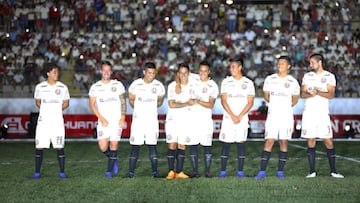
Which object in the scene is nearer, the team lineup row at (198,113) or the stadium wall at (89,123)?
the team lineup row at (198,113)

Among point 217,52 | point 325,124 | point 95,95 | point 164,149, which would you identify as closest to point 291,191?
point 325,124

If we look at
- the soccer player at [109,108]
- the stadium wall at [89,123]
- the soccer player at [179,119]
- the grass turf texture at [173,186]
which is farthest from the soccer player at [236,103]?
the stadium wall at [89,123]

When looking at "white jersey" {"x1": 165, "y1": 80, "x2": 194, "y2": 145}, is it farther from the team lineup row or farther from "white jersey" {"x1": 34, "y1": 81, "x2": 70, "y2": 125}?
"white jersey" {"x1": 34, "y1": 81, "x2": 70, "y2": 125}

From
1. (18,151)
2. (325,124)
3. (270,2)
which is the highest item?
(270,2)

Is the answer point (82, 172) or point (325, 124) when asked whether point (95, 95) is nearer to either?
point (82, 172)

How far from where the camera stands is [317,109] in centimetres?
1266

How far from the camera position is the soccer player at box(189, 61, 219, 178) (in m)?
12.7

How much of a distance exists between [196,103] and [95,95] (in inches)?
77.5

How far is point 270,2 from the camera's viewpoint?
30.3 metres

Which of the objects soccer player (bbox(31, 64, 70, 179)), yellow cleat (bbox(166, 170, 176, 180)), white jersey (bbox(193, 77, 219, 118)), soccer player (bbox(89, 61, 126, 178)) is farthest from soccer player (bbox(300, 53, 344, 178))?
soccer player (bbox(31, 64, 70, 179))

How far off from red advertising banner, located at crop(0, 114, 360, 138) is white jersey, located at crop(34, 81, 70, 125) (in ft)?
39.6

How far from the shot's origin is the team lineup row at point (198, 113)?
12.5m

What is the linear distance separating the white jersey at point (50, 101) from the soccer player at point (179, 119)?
7.01 ft

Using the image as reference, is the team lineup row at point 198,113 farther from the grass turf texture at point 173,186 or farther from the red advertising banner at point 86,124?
the red advertising banner at point 86,124
